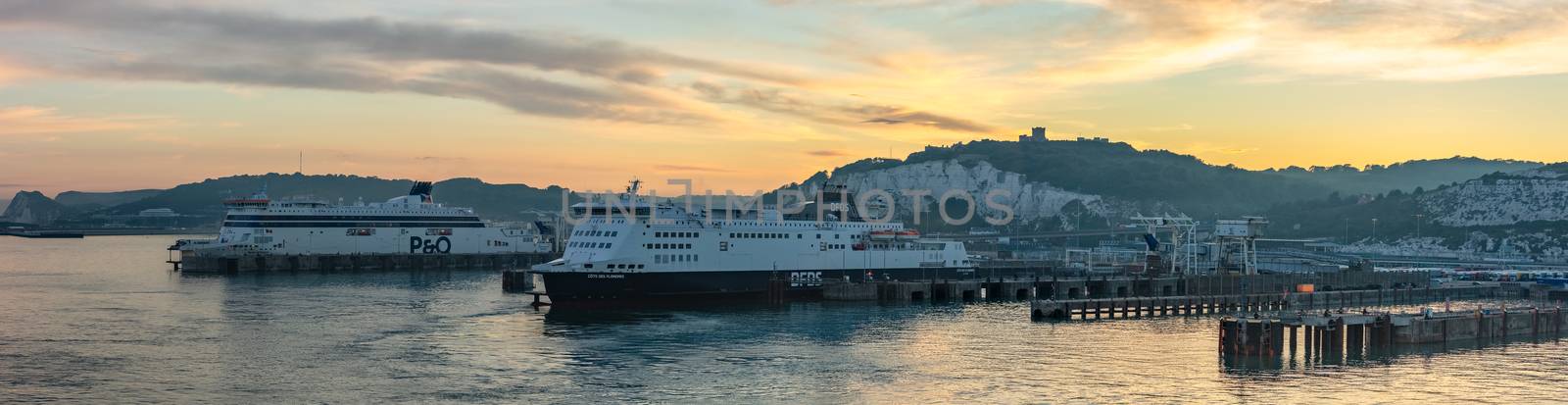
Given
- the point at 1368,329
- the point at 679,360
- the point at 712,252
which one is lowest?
the point at 679,360

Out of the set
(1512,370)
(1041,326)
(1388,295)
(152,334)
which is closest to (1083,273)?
(1388,295)

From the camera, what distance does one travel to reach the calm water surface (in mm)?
42312

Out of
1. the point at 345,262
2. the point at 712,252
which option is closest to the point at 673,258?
the point at 712,252

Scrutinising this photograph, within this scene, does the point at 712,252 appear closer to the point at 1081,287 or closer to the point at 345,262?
the point at 1081,287

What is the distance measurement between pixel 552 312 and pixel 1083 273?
48933mm

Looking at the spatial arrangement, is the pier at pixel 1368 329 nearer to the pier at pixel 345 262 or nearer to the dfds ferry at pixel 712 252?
the dfds ferry at pixel 712 252

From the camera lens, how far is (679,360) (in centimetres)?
4959

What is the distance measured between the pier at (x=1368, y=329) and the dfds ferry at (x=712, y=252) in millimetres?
29953

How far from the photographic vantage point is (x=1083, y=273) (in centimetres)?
10269

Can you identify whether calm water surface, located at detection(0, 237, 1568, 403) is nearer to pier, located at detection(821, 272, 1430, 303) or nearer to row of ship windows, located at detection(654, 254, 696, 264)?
pier, located at detection(821, 272, 1430, 303)

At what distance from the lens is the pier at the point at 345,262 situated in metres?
114

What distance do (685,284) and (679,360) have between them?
24.9 m

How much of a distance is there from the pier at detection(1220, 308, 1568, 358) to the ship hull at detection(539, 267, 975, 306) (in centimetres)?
2945

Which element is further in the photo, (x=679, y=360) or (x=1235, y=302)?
(x=1235, y=302)
